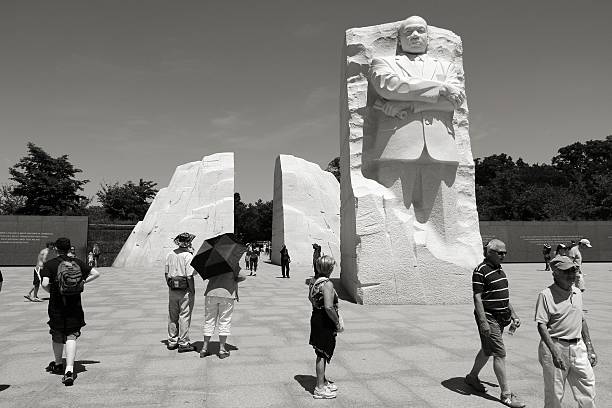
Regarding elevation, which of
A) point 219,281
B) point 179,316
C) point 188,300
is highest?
point 219,281

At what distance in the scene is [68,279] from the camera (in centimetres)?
391

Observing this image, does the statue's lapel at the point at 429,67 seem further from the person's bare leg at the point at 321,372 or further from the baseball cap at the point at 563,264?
the person's bare leg at the point at 321,372

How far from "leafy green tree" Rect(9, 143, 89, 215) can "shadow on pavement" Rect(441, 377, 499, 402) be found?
30.5m

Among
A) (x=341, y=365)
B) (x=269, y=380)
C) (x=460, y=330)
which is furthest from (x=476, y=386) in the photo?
(x=460, y=330)

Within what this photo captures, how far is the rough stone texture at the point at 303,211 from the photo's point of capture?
18844mm

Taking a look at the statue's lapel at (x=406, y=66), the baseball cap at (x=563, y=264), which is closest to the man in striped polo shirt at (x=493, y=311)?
the baseball cap at (x=563, y=264)

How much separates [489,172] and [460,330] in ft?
194

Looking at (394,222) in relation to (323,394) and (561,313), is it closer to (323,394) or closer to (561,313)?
(323,394)

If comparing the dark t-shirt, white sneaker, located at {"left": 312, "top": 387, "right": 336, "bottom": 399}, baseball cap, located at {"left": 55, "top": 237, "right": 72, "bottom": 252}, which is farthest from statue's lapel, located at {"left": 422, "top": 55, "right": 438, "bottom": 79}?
the dark t-shirt

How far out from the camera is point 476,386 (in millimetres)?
3555

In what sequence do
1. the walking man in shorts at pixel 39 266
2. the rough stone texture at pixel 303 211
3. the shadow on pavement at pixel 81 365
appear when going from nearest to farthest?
the shadow on pavement at pixel 81 365, the walking man in shorts at pixel 39 266, the rough stone texture at pixel 303 211

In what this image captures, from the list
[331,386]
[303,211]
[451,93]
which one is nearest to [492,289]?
[331,386]

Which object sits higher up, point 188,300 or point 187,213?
point 187,213

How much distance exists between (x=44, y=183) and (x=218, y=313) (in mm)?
28823
